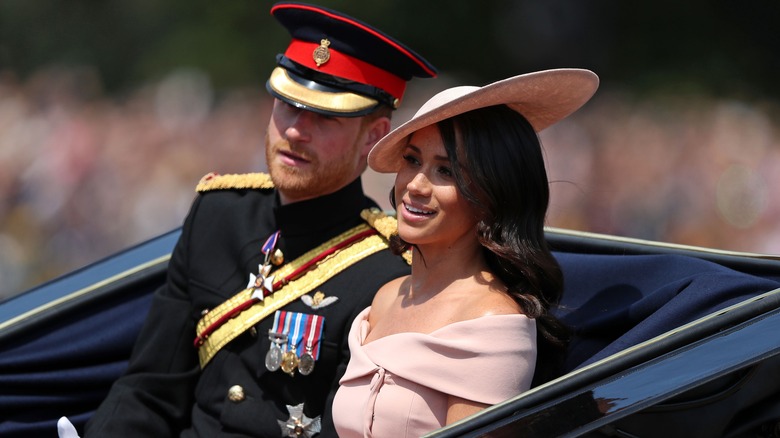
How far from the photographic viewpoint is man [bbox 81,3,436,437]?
2668mm

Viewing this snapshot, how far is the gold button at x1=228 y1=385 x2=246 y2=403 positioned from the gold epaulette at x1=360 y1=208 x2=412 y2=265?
0.48 m

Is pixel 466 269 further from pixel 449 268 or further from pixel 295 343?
pixel 295 343

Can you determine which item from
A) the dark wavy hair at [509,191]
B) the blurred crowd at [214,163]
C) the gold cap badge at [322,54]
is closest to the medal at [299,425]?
the dark wavy hair at [509,191]

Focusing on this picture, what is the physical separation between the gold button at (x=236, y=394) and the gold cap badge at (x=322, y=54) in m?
0.78

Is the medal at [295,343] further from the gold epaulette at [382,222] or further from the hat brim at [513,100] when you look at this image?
the hat brim at [513,100]

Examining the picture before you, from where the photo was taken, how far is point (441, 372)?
2135mm

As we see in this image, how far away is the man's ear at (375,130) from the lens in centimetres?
282

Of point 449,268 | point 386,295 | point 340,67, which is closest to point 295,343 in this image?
point 386,295

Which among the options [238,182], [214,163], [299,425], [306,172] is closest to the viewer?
[299,425]

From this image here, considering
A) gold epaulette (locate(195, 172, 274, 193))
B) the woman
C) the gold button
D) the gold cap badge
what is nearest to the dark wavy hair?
the woman

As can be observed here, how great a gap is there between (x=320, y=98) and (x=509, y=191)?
677mm

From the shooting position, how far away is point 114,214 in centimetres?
709

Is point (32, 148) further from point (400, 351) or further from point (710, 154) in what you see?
point (400, 351)

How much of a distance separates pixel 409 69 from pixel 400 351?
87 cm
